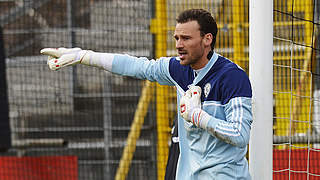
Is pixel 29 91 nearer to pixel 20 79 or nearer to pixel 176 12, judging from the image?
pixel 20 79

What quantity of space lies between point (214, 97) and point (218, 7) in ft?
14.3

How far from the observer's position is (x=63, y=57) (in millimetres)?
3389

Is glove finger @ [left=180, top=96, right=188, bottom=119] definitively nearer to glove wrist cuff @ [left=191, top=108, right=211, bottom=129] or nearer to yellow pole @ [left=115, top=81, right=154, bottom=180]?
glove wrist cuff @ [left=191, top=108, right=211, bottom=129]

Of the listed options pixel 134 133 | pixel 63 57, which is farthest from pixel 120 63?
pixel 134 133

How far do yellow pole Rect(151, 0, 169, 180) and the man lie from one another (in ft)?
10.2

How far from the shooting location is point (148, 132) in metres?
7.63

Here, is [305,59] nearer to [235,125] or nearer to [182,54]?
[182,54]

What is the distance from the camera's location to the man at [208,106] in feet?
9.58

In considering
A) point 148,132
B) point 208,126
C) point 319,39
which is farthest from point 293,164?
point 208,126

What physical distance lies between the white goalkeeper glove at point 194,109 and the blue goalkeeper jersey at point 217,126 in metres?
0.04

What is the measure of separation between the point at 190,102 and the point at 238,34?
372cm

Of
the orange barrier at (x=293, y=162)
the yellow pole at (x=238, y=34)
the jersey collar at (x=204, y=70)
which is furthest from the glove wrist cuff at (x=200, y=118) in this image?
the yellow pole at (x=238, y=34)

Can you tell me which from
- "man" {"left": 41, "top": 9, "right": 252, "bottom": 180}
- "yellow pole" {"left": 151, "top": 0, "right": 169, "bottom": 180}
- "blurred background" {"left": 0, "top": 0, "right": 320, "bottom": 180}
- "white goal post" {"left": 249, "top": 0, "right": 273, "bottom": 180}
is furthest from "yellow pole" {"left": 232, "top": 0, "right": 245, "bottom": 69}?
"man" {"left": 41, "top": 9, "right": 252, "bottom": 180}

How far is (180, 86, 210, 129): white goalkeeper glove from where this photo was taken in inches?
115
